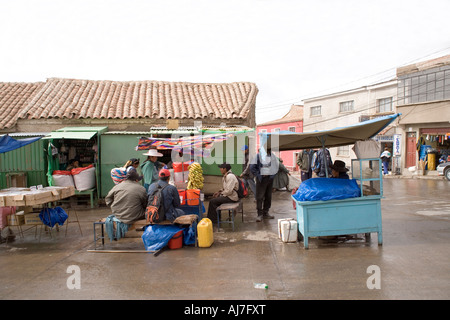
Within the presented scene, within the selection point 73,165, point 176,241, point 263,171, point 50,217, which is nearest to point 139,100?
point 73,165

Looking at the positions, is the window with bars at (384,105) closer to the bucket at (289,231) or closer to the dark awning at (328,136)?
the dark awning at (328,136)

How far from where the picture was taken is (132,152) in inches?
463

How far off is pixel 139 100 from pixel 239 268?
36.9ft

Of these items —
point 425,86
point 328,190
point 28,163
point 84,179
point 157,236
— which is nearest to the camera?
point 328,190

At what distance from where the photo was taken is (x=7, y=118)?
1338 centimetres

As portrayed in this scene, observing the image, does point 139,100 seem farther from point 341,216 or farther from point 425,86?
point 425,86

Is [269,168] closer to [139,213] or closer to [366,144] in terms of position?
[366,144]

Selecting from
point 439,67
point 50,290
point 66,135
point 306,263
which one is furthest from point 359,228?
point 439,67

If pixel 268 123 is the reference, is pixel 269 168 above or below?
below

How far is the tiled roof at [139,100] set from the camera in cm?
1348

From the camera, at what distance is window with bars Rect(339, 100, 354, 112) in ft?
87.4

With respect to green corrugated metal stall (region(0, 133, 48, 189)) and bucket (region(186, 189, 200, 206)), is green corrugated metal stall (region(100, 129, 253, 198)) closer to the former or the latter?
green corrugated metal stall (region(0, 133, 48, 189))

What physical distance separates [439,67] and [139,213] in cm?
2028

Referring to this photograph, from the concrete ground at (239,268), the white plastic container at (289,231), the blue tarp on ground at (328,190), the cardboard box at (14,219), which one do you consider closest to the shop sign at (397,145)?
the concrete ground at (239,268)
